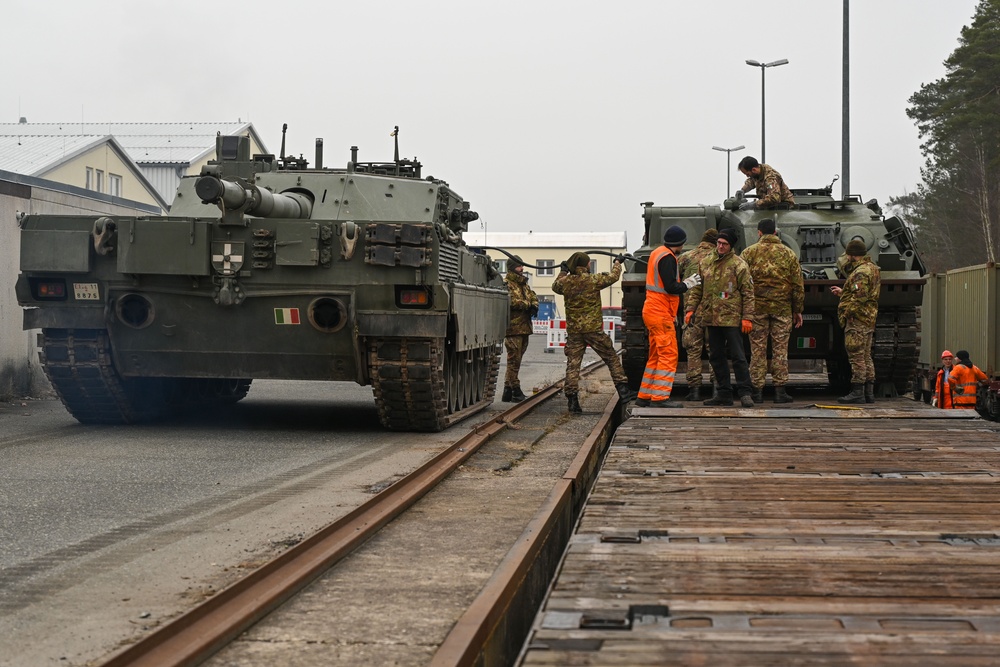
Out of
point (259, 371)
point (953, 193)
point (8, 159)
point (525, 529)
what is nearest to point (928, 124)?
point (953, 193)

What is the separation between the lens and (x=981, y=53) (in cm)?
4309

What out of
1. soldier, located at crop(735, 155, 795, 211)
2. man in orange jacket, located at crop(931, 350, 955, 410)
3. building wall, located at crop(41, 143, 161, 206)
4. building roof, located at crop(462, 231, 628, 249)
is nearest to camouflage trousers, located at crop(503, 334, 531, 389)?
soldier, located at crop(735, 155, 795, 211)

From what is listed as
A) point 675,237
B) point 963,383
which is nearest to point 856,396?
point 675,237

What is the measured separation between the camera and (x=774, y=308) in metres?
11.9

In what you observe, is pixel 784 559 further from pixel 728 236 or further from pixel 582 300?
pixel 582 300

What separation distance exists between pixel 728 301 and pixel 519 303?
6.25 metres

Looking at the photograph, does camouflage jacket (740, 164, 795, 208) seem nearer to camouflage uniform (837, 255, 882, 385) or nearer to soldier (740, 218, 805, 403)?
camouflage uniform (837, 255, 882, 385)

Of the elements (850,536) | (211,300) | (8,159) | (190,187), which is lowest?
(850,536)

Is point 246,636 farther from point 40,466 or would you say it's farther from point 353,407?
point 353,407

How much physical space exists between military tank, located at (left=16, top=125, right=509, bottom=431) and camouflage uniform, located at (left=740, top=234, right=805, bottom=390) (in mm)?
2796

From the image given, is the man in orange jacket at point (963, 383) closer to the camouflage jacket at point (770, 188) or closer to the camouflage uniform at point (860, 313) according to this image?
the camouflage jacket at point (770, 188)

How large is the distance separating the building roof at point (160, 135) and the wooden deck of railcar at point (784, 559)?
150ft

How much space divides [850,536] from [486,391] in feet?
37.3

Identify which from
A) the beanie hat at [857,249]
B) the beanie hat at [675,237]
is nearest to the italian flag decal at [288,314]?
the beanie hat at [675,237]
